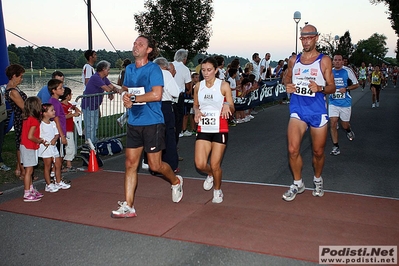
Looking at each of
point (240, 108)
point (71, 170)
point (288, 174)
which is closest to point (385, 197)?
point (288, 174)

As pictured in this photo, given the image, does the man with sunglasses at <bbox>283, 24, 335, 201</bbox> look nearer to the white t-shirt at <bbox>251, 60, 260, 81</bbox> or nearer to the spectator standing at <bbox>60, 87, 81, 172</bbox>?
the spectator standing at <bbox>60, 87, 81, 172</bbox>

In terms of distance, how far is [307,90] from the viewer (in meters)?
6.09

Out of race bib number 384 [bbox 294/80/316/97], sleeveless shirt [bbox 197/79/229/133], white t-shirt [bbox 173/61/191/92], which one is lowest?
sleeveless shirt [bbox 197/79/229/133]

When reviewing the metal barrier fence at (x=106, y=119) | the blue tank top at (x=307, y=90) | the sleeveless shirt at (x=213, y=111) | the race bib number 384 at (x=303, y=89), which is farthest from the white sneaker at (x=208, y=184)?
the metal barrier fence at (x=106, y=119)

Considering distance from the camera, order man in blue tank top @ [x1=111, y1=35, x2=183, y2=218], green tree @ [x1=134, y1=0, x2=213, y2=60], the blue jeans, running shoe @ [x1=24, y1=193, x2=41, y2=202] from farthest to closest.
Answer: green tree @ [x1=134, y1=0, x2=213, y2=60] → the blue jeans → running shoe @ [x1=24, y1=193, x2=41, y2=202] → man in blue tank top @ [x1=111, y1=35, x2=183, y2=218]

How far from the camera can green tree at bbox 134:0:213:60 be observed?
109ft

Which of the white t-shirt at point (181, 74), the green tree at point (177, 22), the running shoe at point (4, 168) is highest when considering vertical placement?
the green tree at point (177, 22)

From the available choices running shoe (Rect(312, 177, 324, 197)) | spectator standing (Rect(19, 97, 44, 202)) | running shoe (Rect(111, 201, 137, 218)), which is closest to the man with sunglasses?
running shoe (Rect(312, 177, 324, 197))

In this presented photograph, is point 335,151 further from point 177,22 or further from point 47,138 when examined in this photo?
point 177,22

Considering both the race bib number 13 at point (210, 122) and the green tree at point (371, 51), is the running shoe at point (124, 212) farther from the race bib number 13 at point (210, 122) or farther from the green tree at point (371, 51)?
the green tree at point (371, 51)

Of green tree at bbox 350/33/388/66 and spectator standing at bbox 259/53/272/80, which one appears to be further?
green tree at bbox 350/33/388/66

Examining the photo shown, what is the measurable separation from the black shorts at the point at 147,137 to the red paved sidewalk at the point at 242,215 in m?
0.90

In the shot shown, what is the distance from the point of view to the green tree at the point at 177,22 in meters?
33.4

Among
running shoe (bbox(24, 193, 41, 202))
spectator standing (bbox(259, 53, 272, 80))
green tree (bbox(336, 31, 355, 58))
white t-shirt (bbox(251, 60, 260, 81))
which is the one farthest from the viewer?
green tree (bbox(336, 31, 355, 58))
